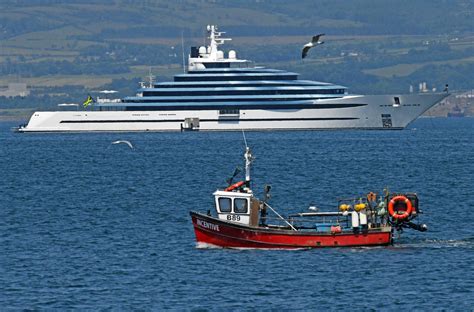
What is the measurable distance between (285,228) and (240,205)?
230 cm

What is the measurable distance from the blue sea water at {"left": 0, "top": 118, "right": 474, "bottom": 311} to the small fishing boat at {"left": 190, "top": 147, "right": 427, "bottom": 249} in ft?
1.73

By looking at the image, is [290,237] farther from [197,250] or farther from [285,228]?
[197,250]

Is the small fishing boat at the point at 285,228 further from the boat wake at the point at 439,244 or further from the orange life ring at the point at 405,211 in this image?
the boat wake at the point at 439,244

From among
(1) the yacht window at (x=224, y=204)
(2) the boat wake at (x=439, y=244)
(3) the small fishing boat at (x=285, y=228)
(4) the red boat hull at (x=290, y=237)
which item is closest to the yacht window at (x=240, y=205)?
(3) the small fishing boat at (x=285, y=228)

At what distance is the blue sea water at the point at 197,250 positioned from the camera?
48375mm

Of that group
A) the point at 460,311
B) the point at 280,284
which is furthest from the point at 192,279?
the point at 460,311

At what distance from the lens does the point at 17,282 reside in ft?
169

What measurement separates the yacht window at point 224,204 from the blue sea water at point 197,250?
1639 millimetres

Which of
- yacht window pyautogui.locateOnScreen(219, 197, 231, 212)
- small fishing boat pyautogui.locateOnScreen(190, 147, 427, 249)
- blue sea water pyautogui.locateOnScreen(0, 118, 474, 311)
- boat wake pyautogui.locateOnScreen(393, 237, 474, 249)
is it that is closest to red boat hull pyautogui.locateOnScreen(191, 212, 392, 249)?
small fishing boat pyautogui.locateOnScreen(190, 147, 427, 249)

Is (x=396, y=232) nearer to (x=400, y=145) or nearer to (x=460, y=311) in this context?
(x=460, y=311)

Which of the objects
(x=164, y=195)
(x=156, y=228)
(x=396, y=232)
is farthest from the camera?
(x=164, y=195)

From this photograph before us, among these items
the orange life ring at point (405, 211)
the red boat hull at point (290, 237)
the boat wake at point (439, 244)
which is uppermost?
the orange life ring at point (405, 211)

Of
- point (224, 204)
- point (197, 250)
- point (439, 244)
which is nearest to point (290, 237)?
point (224, 204)

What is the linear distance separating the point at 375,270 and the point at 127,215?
24623mm
